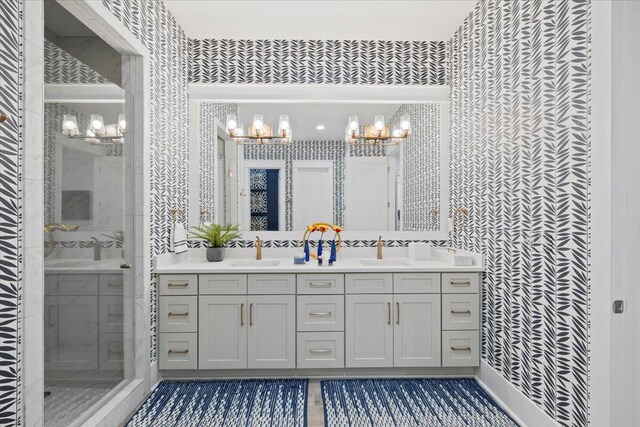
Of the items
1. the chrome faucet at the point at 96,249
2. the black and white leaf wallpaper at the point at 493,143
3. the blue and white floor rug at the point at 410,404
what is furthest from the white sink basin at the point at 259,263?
the chrome faucet at the point at 96,249

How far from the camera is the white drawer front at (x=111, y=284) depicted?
2.00 meters

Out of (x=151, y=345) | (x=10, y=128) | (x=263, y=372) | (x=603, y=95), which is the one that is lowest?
(x=263, y=372)

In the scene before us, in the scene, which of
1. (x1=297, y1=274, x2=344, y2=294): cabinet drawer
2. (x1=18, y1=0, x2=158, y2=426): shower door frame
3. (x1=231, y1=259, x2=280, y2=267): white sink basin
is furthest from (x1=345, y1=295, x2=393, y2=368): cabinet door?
(x1=18, y1=0, x2=158, y2=426): shower door frame

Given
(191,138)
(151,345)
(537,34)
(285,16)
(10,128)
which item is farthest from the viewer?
(191,138)

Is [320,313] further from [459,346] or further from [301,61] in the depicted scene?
[301,61]

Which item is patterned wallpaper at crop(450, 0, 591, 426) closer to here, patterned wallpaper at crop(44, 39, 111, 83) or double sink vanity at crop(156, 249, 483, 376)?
double sink vanity at crop(156, 249, 483, 376)

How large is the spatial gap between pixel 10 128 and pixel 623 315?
8.19ft

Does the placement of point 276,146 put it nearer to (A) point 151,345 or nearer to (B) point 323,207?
(B) point 323,207

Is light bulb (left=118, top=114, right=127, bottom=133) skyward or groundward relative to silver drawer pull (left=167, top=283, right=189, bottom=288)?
skyward

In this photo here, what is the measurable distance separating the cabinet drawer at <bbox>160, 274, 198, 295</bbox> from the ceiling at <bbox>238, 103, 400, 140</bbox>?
139 cm

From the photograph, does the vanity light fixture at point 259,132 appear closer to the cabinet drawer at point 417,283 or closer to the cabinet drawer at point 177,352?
the cabinet drawer at point 417,283

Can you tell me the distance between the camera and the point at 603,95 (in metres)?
1.46

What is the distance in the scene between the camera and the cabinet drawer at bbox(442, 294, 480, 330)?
8.36 feet

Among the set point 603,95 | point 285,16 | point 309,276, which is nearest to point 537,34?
point 603,95
